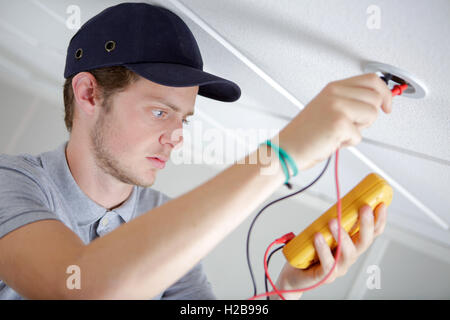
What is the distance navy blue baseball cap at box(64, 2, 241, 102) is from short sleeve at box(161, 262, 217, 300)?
713 mm

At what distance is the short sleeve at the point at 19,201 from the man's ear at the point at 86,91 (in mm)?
272

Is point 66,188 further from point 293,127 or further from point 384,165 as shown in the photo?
point 384,165

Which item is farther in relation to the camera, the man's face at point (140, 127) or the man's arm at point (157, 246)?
the man's face at point (140, 127)

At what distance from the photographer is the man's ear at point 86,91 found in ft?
Result: 3.54

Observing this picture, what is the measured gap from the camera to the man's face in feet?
3.29

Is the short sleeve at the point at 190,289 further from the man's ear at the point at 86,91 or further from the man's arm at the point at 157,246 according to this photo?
the man's arm at the point at 157,246

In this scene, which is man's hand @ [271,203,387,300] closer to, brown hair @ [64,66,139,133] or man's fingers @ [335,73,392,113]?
man's fingers @ [335,73,392,113]

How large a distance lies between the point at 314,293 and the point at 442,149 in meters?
1.65

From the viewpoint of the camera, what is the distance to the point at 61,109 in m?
2.45

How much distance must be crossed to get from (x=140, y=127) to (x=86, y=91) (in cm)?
22

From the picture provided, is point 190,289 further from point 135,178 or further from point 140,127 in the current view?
point 140,127

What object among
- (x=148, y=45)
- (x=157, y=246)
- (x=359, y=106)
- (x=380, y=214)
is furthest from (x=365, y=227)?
(x=148, y=45)

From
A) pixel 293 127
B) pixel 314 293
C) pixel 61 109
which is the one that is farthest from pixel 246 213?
pixel 61 109

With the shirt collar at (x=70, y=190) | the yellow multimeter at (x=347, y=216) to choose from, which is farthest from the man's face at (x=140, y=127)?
the yellow multimeter at (x=347, y=216)
